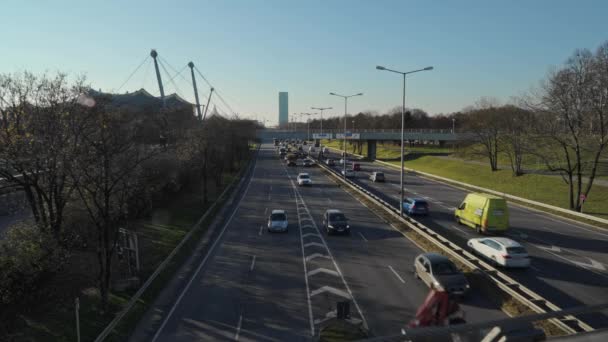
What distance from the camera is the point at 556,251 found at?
21.7 m

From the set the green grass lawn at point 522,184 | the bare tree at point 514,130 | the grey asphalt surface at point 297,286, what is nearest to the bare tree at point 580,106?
the green grass lawn at point 522,184

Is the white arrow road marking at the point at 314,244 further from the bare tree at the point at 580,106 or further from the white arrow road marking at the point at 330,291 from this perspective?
the bare tree at the point at 580,106

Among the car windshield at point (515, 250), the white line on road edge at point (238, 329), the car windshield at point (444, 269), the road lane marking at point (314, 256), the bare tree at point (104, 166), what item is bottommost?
the white line on road edge at point (238, 329)

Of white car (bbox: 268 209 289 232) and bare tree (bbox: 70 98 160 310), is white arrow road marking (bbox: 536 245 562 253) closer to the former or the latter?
white car (bbox: 268 209 289 232)

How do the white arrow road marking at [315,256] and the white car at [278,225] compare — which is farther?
the white car at [278,225]

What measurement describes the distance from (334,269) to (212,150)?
1168 inches

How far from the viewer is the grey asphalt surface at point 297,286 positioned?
531 inches

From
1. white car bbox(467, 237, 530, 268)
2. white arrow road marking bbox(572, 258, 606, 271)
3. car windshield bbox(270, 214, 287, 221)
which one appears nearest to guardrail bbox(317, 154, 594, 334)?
white car bbox(467, 237, 530, 268)

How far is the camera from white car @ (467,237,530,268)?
18109mm

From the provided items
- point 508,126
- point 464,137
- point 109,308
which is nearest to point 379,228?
point 109,308

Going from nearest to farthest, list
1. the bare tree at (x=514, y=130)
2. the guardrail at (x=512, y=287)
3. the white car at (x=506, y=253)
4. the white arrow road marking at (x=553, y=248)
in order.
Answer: the guardrail at (x=512, y=287) < the white car at (x=506, y=253) < the white arrow road marking at (x=553, y=248) < the bare tree at (x=514, y=130)

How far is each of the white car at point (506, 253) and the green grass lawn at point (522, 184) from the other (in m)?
18.1

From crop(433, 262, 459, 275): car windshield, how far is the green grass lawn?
22.7 metres

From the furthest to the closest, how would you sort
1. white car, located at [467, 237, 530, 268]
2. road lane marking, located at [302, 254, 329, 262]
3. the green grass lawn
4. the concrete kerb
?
the green grass lawn
road lane marking, located at [302, 254, 329, 262]
white car, located at [467, 237, 530, 268]
the concrete kerb
